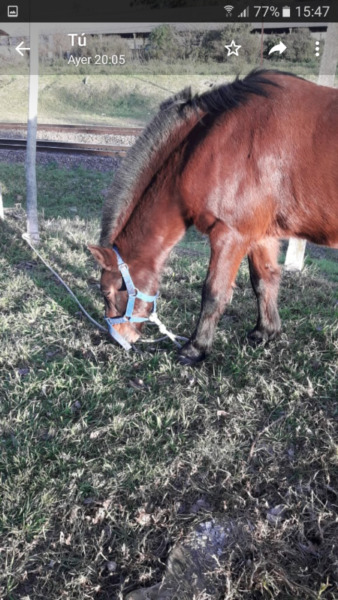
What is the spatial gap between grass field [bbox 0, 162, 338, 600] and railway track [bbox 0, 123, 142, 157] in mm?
6479

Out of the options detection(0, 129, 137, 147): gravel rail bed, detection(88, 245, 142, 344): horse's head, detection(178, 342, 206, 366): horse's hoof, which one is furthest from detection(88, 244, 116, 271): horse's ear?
detection(0, 129, 137, 147): gravel rail bed

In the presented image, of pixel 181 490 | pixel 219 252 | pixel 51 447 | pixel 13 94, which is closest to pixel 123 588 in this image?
pixel 181 490

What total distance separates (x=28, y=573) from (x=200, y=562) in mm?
839

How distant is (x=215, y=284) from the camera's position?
11.1 feet

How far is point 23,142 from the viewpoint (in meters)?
11.3

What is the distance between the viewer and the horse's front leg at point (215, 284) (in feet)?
10.6

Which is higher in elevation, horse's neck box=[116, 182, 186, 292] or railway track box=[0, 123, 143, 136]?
horse's neck box=[116, 182, 186, 292]

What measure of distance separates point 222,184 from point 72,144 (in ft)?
28.8

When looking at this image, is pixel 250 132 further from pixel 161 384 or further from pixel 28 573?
pixel 28 573

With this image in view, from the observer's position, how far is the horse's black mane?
10.4 feet

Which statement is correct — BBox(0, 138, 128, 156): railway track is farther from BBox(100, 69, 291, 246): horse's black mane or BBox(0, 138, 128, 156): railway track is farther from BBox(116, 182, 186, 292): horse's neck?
BBox(116, 182, 186, 292): horse's neck

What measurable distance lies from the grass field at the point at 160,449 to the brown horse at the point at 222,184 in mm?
473
